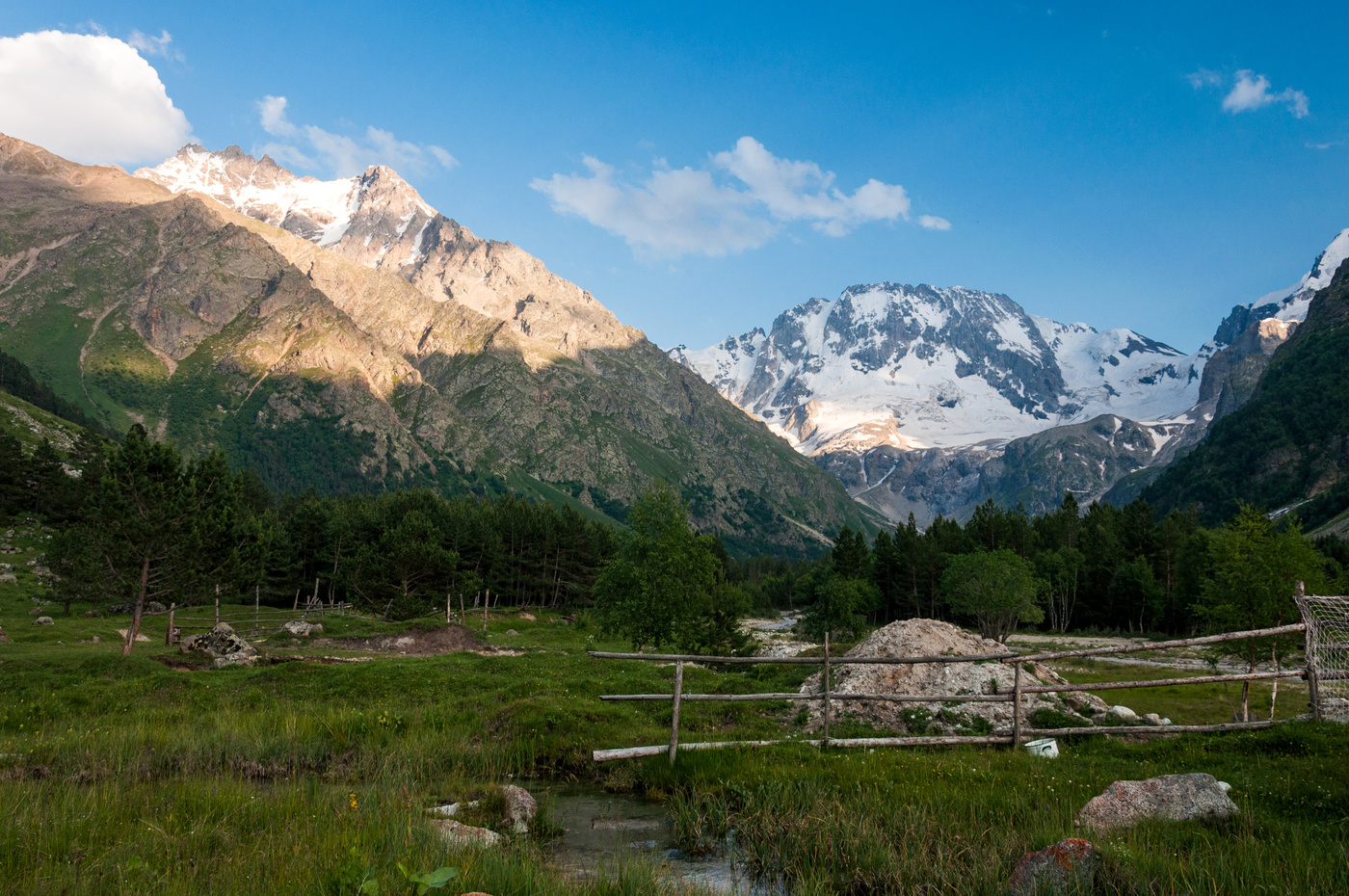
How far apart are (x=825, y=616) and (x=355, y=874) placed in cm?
8251

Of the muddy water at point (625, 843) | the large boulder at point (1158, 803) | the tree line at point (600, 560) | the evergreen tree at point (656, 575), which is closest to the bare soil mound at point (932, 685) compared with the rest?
the large boulder at point (1158, 803)

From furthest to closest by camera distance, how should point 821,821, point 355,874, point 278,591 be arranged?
point 278,591 → point 821,821 → point 355,874

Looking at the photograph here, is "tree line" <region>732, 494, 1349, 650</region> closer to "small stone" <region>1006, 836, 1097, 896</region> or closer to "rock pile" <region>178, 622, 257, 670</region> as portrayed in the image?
"rock pile" <region>178, 622, 257, 670</region>

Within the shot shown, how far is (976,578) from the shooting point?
73438 mm

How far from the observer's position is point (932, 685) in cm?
2273

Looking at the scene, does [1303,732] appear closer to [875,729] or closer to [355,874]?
[875,729]

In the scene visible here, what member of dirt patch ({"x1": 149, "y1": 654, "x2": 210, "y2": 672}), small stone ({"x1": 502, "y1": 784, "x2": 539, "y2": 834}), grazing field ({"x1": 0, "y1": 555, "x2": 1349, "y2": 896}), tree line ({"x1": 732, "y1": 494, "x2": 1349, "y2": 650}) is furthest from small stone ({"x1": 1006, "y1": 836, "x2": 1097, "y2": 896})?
tree line ({"x1": 732, "y1": 494, "x2": 1349, "y2": 650})

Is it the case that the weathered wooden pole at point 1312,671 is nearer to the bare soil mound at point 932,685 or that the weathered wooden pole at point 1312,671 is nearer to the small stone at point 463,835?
the bare soil mound at point 932,685

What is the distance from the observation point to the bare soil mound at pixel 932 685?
67.6 feet

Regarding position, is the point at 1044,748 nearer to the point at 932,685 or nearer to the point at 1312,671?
the point at 1312,671

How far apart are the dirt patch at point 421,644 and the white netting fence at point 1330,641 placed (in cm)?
4103

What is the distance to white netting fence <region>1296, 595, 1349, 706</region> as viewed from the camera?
15.6m

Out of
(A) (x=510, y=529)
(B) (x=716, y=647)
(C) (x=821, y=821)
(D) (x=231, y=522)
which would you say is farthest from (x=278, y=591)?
(C) (x=821, y=821)

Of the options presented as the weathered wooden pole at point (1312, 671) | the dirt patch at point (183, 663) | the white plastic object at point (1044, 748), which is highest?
the weathered wooden pole at point (1312, 671)
